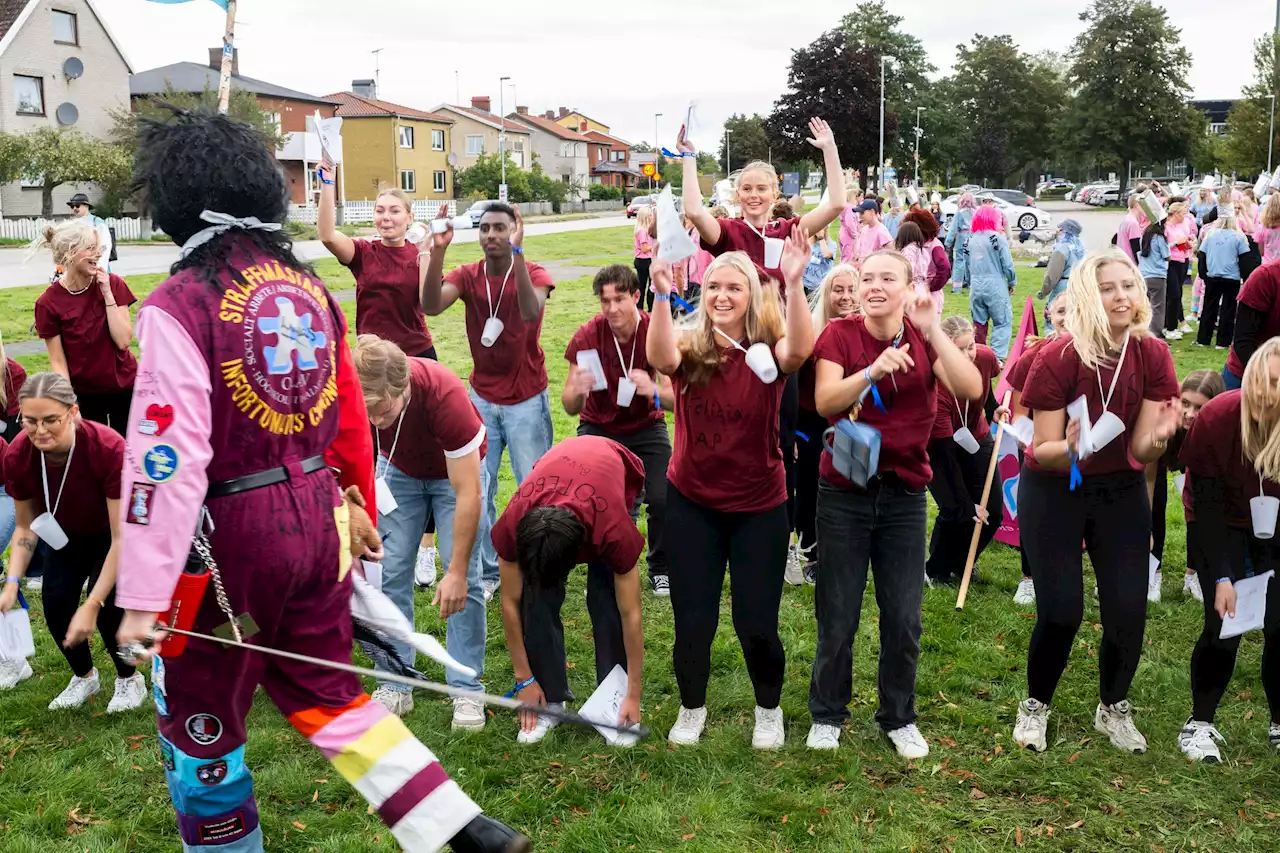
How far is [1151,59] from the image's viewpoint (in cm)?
6969

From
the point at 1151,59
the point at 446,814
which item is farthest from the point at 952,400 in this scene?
the point at 1151,59

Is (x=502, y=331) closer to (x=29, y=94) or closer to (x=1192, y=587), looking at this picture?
(x=1192, y=587)

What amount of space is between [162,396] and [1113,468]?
324 centimetres

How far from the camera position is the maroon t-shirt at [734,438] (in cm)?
418

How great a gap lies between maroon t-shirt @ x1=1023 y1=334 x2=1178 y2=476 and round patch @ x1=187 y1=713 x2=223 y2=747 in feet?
9.65

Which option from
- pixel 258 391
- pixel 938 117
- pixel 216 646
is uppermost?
pixel 938 117

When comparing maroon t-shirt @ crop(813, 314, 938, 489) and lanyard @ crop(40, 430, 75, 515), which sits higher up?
maroon t-shirt @ crop(813, 314, 938, 489)

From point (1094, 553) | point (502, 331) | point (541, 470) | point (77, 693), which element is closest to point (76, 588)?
point (77, 693)

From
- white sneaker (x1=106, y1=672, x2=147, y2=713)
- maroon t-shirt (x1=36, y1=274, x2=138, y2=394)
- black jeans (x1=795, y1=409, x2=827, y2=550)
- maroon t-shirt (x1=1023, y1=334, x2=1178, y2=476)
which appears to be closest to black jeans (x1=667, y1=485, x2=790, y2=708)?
maroon t-shirt (x1=1023, y1=334, x2=1178, y2=476)

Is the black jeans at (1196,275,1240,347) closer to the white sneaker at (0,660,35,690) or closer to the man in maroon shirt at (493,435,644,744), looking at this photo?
the man in maroon shirt at (493,435,644,744)

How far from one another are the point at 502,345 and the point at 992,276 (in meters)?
7.13

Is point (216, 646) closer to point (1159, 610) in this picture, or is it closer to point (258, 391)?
point (258, 391)

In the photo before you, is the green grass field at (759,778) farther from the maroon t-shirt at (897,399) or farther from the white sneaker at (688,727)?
the maroon t-shirt at (897,399)

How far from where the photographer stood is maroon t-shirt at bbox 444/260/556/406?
6.20 metres
